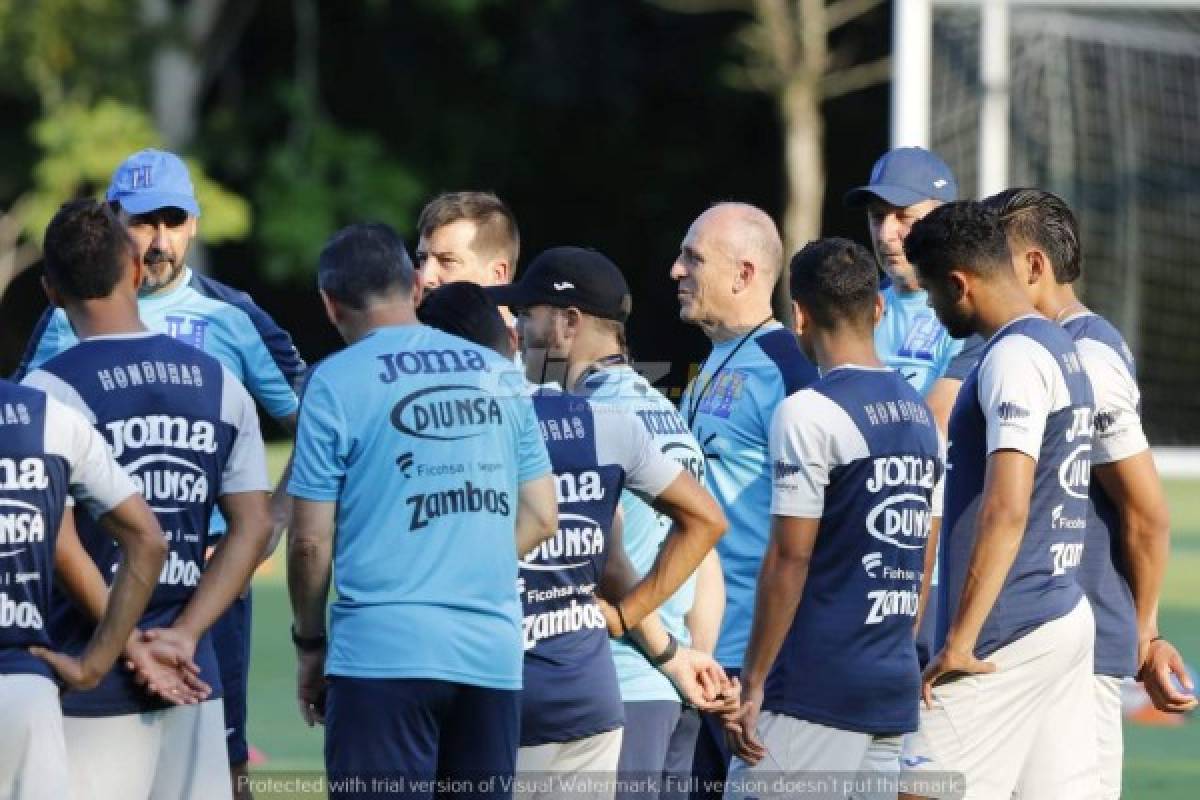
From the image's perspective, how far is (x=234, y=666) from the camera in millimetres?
7043

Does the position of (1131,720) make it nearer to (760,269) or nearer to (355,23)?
(760,269)

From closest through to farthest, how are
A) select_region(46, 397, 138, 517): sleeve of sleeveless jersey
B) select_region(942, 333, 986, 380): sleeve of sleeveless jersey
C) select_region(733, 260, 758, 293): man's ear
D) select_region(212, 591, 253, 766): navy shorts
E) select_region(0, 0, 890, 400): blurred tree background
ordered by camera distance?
1. select_region(46, 397, 138, 517): sleeve of sleeveless jersey
2. select_region(212, 591, 253, 766): navy shorts
3. select_region(733, 260, 758, 293): man's ear
4. select_region(942, 333, 986, 380): sleeve of sleeveless jersey
5. select_region(0, 0, 890, 400): blurred tree background

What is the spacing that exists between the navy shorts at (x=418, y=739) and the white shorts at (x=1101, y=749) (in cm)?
163

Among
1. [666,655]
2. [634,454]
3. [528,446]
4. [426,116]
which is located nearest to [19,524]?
[528,446]

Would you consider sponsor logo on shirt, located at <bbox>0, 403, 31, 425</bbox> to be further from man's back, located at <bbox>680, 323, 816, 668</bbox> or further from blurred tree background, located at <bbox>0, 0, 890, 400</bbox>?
blurred tree background, located at <bbox>0, 0, 890, 400</bbox>

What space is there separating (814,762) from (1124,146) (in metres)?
16.9

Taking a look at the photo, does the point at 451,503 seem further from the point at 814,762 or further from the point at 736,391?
the point at 736,391

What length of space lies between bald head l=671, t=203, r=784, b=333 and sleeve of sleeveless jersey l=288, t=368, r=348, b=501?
192 cm

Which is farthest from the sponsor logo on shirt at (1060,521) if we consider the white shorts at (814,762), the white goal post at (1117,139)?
the white goal post at (1117,139)

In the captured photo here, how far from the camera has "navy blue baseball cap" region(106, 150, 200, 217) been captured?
23.8 ft

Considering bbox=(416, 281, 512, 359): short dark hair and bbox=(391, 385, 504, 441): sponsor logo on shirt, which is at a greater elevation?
bbox=(416, 281, 512, 359): short dark hair

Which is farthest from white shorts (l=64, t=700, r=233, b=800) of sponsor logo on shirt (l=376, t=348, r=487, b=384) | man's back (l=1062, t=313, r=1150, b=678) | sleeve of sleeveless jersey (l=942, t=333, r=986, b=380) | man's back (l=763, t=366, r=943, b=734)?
sleeve of sleeveless jersey (l=942, t=333, r=986, b=380)

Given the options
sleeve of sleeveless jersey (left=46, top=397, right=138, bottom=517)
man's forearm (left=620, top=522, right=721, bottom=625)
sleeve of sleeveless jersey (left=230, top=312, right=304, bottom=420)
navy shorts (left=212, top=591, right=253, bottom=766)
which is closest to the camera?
sleeve of sleeveless jersey (left=46, top=397, right=138, bottom=517)

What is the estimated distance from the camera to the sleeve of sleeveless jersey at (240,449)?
5.72 meters
